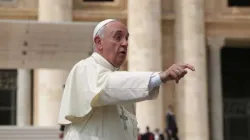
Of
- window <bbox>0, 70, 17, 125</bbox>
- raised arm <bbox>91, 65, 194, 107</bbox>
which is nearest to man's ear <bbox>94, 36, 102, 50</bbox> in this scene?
raised arm <bbox>91, 65, 194, 107</bbox>

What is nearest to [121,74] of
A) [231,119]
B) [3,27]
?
[3,27]

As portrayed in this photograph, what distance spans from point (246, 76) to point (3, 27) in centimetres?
1623

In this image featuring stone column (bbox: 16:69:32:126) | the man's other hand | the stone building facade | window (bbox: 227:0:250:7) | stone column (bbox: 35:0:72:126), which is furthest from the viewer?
window (bbox: 227:0:250:7)

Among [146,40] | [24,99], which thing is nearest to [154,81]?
[146,40]

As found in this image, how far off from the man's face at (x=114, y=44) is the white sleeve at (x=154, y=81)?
256 mm

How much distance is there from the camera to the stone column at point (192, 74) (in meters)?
25.0

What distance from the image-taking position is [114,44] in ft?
9.93

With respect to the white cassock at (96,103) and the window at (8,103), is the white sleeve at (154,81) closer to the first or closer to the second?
the white cassock at (96,103)

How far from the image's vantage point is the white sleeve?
9.14ft

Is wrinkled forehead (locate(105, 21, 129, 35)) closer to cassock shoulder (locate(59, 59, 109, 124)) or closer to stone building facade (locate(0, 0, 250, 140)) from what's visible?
cassock shoulder (locate(59, 59, 109, 124))

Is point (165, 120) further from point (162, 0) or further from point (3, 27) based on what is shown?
point (3, 27)

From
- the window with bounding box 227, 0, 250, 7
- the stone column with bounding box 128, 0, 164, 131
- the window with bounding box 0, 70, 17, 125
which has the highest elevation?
the window with bounding box 227, 0, 250, 7

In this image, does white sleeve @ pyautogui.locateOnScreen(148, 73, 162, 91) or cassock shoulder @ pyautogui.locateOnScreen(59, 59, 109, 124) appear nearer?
white sleeve @ pyautogui.locateOnScreen(148, 73, 162, 91)

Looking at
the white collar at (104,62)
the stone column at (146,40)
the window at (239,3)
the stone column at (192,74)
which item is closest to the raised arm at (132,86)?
the white collar at (104,62)
